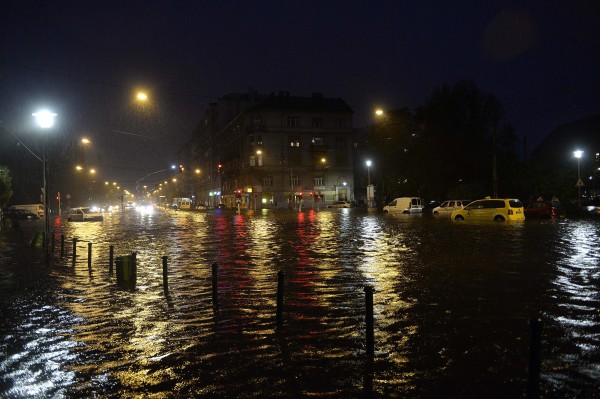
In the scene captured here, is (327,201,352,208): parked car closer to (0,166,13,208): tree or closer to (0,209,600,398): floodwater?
(0,166,13,208): tree

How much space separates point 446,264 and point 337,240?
28.8ft

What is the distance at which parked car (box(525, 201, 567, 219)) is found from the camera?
1630 inches

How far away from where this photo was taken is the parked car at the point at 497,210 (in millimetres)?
36844

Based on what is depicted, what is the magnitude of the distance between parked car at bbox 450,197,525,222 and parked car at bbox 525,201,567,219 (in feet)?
15.2

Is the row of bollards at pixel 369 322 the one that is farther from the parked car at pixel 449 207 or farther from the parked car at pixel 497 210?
the parked car at pixel 449 207

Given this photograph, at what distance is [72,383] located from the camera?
573 cm

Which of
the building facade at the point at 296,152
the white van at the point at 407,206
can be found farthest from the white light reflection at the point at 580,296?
the building facade at the point at 296,152

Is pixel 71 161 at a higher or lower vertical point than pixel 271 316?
higher

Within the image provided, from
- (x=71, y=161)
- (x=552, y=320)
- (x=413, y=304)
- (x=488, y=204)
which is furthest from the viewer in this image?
(x=71, y=161)

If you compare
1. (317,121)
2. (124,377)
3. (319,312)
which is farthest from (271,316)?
(317,121)

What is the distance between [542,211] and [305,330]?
3859 centimetres

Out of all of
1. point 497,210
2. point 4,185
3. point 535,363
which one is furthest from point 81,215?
point 535,363

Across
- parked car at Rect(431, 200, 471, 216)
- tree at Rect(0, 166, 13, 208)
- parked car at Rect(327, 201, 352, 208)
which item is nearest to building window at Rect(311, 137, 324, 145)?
parked car at Rect(327, 201, 352, 208)

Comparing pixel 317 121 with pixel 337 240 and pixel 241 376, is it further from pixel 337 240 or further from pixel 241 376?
pixel 241 376
